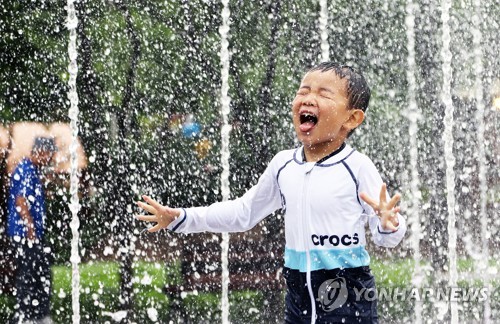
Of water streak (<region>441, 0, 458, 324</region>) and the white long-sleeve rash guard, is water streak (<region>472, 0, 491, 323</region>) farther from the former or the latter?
the white long-sleeve rash guard

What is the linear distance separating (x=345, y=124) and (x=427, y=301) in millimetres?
4211

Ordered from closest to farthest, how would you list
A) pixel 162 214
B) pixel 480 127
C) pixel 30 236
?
pixel 162 214 < pixel 30 236 < pixel 480 127

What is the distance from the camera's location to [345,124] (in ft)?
8.63

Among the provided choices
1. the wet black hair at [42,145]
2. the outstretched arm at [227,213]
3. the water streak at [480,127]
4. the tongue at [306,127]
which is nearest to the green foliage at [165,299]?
the water streak at [480,127]

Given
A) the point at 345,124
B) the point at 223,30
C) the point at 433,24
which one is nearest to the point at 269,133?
the point at 223,30

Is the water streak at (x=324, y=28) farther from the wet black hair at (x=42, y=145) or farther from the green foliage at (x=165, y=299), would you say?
the wet black hair at (x=42, y=145)

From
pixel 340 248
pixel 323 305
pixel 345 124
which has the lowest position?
pixel 323 305

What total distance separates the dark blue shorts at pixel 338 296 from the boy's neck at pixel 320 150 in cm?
35

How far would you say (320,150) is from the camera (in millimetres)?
2623

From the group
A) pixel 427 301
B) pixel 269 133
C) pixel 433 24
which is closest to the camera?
pixel 427 301

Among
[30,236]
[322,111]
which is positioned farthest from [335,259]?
[30,236]

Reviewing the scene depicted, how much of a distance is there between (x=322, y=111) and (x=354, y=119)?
143 millimetres

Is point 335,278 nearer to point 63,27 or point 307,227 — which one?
point 307,227

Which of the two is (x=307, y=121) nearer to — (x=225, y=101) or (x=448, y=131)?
(x=225, y=101)
